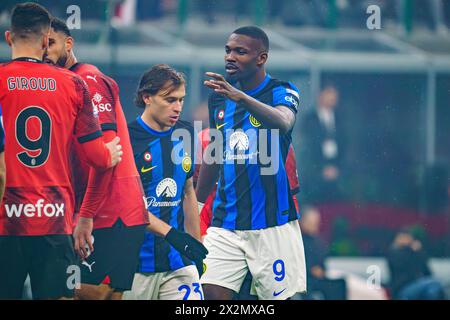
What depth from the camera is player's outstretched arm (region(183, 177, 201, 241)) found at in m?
5.95

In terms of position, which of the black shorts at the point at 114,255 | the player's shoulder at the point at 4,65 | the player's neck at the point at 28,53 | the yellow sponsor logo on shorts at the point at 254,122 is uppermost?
the player's neck at the point at 28,53

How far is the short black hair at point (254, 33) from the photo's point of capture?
237 inches

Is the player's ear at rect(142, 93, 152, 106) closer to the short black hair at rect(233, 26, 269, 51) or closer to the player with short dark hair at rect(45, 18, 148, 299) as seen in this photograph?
the player with short dark hair at rect(45, 18, 148, 299)

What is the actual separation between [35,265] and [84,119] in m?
0.86

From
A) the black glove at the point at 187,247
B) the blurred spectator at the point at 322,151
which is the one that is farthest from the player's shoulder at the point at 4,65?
the blurred spectator at the point at 322,151

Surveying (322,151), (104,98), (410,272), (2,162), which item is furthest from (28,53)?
(410,272)

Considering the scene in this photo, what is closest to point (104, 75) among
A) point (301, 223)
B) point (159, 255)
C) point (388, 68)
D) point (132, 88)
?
point (132, 88)

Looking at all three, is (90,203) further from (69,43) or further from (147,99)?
(69,43)

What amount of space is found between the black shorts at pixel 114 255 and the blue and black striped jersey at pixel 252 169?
488 mm

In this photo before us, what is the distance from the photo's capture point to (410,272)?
23.3 feet

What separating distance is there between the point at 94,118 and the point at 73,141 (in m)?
0.18

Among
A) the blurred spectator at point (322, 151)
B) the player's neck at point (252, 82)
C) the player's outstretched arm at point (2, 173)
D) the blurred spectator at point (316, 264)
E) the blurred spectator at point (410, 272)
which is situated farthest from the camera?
the blurred spectator at point (410, 272)

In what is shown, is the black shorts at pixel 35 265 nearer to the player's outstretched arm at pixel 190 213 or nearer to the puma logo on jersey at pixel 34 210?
the puma logo on jersey at pixel 34 210

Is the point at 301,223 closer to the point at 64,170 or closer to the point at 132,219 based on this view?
the point at 132,219
